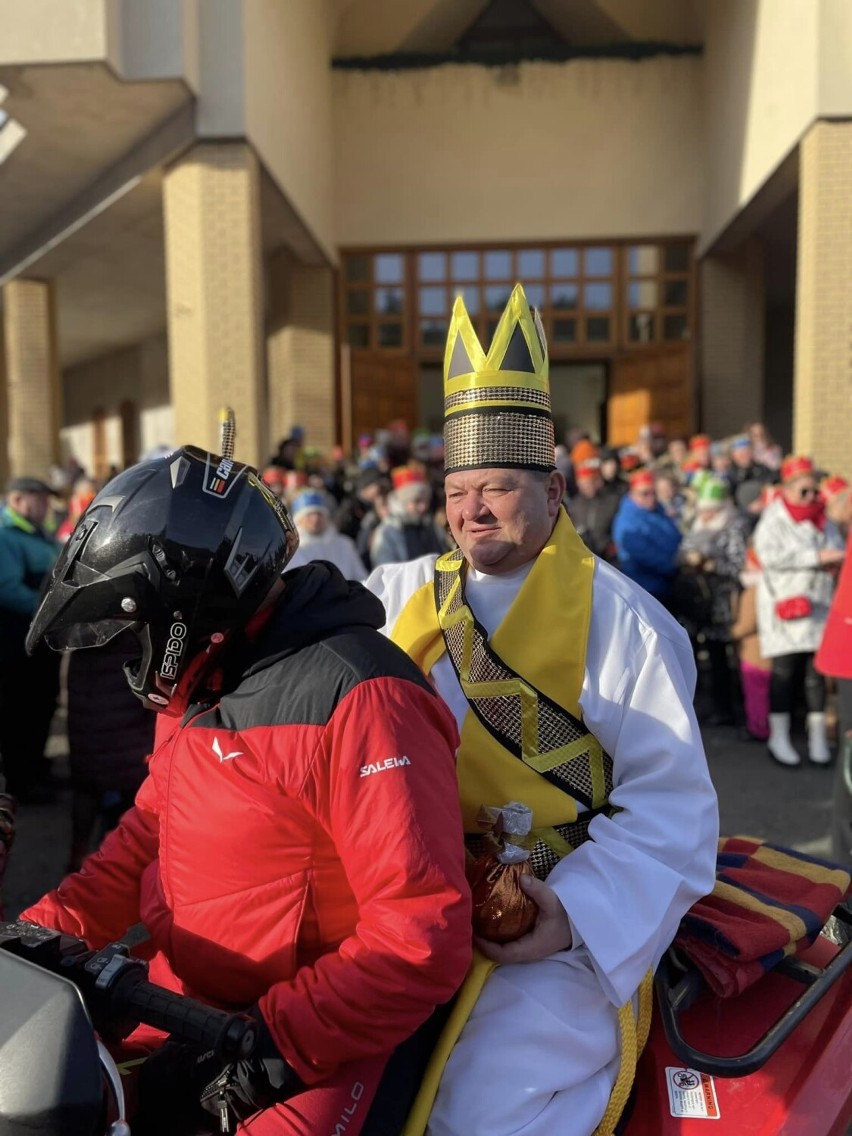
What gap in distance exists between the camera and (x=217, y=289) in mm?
10609

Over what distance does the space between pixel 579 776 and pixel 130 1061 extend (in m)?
0.95

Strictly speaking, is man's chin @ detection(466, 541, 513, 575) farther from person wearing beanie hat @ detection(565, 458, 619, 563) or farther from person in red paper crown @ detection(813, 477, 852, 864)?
person wearing beanie hat @ detection(565, 458, 619, 563)

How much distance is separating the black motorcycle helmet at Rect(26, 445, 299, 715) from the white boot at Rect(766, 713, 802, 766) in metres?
5.60

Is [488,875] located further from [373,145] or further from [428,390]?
[428,390]

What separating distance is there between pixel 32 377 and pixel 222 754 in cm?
1437

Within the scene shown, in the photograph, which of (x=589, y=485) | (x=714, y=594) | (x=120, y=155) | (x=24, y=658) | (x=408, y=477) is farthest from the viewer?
(x=120, y=155)

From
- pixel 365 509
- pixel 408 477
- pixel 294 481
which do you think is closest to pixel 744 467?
pixel 365 509

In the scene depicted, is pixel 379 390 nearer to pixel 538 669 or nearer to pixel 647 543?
pixel 647 543

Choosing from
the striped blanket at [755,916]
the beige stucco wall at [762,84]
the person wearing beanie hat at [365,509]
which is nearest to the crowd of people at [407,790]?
the striped blanket at [755,916]

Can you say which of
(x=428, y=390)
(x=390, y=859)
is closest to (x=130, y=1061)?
(x=390, y=859)

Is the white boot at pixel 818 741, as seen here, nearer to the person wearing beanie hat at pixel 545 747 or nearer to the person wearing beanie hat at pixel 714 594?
the person wearing beanie hat at pixel 714 594

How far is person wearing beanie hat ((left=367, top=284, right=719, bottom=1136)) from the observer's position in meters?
1.69

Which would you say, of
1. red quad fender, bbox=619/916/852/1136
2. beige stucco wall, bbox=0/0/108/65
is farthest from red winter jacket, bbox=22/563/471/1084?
beige stucco wall, bbox=0/0/108/65

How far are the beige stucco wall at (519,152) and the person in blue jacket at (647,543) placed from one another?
1000 cm
